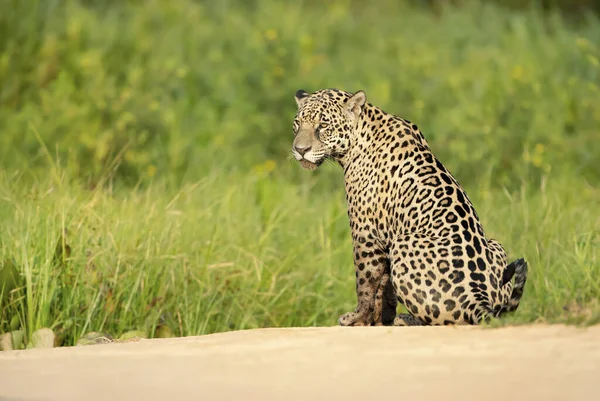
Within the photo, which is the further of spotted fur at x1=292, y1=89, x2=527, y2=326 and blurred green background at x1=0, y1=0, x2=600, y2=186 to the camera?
blurred green background at x1=0, y1=0, x2=600, y2=186

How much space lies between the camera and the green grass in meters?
8.52

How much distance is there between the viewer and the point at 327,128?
816cm

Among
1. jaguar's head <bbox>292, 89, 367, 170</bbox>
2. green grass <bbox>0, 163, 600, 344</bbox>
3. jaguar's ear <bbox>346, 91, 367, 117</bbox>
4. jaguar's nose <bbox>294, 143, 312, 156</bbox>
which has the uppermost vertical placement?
jaguar's ear <bbox>346, 91, 367, 117</bbox>

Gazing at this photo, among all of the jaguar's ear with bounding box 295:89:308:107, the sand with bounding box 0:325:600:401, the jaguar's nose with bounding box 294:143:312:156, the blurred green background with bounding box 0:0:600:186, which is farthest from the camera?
the blurred green background with bounding box 0:0:600:186

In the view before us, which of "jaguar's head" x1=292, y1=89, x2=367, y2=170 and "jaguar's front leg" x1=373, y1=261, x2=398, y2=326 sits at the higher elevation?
"jaguar's head" x1=292, y1=89, x2=367, y2=170

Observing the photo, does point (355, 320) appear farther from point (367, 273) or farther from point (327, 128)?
point (327, 128)

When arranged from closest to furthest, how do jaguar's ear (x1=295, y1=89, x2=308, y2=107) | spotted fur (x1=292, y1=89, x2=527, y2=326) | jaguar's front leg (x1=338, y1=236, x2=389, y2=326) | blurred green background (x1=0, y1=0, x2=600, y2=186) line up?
spotted fur (x1=292, y1=89, x2=527, y2=326) < jaguar's front leg (x1=338, y1=236, x2=389, y2=326) < jaguar's ear (x1=295, y1=89, x2=308, y2=107) < blurred green background (x1=0, y1=0, x2=600, y2=186)

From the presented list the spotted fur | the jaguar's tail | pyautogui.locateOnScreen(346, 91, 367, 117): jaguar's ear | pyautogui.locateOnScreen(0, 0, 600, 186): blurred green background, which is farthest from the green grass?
pyautogui.locateOnScreen(0, 0, 600, 186): blurred green background

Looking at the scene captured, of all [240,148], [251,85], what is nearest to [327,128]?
[240,148]

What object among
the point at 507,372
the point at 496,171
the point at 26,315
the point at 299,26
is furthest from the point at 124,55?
the point at 507,372

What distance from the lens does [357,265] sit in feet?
25.9

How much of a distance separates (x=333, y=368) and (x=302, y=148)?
8.46 feet

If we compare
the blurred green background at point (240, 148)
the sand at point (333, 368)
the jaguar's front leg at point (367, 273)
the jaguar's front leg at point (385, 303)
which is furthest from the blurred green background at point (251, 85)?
the sand at point (333, 368)

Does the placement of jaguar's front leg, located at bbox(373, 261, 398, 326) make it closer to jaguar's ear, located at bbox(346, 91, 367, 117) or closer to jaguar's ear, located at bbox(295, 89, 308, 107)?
jaguar's ear, located at bbox(346, 91, 367, 117)
